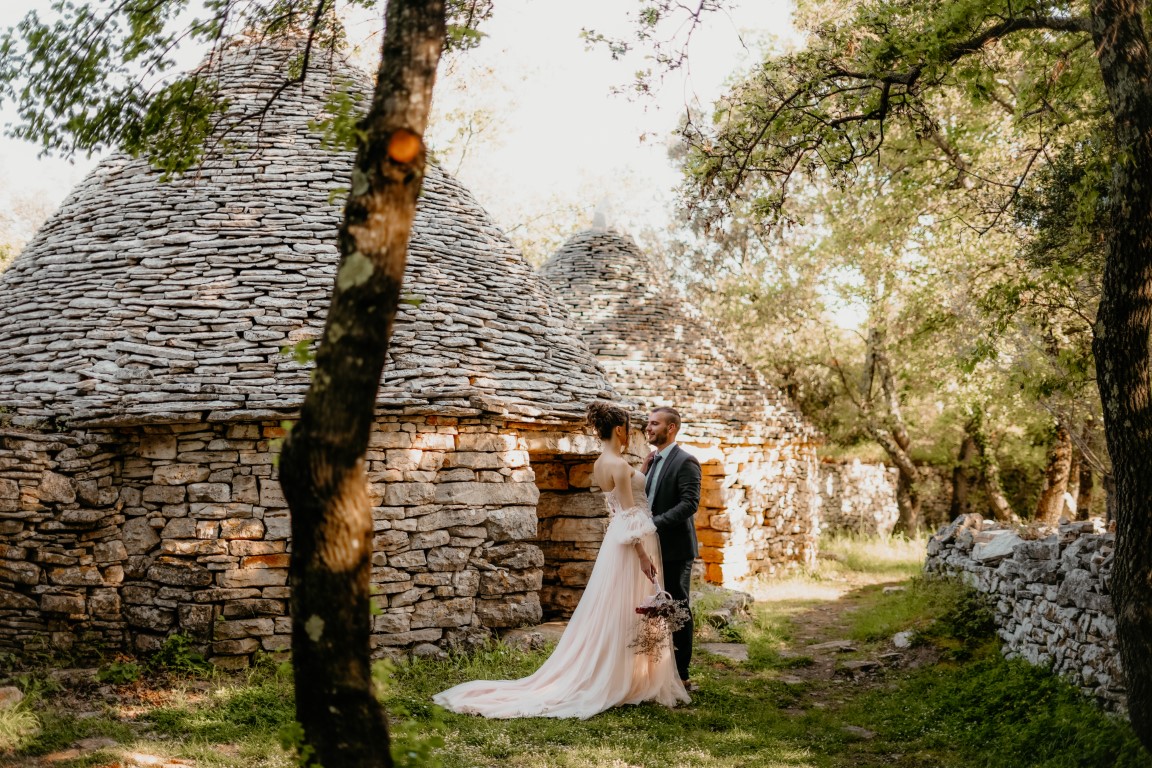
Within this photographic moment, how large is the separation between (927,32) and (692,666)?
15.5ft

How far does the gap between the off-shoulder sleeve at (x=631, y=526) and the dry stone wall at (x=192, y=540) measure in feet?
6.07

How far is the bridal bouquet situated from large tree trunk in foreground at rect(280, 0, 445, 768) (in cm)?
308

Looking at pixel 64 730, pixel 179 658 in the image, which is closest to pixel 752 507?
pixel 179 658

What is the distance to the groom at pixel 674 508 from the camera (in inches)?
230

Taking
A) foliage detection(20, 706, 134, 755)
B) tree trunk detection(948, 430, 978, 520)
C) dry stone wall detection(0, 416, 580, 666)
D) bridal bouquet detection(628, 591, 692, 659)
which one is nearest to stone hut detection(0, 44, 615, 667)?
dry stone wall detection(0, 416, 580, 666)

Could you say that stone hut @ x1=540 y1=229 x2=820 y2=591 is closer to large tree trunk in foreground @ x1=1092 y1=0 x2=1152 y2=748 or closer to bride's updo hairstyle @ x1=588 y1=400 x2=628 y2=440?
bride's updo hairstyle @ x1=588 y1=400 x2=628 y2=440

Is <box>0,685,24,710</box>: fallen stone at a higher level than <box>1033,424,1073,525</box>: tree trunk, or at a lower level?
lower

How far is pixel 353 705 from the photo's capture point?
8.34 feet

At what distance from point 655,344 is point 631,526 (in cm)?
781

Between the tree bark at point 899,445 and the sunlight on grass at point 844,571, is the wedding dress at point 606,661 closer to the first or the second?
the sunlight on grass at point 844,571

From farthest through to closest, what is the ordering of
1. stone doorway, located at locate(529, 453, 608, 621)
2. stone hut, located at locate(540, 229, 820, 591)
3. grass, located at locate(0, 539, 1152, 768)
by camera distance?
stone hut, located at locate(540, 229, 820, 591) < stone doorway, located at locate(529, 453, 608, 621) < grass, located at locate(0, 539, 1152, 768)

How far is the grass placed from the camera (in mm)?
4613

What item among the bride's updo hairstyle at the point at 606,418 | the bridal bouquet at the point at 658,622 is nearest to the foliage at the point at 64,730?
the bridal bouquet at the point at 658,622

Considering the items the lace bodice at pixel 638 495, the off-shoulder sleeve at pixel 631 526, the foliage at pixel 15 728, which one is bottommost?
the foliage at pixel 15 728
